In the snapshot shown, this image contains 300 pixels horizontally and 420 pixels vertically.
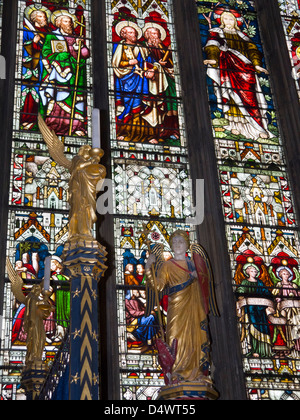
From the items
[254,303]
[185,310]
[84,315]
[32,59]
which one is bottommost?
[84,315]

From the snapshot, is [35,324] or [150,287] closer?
[150,287]

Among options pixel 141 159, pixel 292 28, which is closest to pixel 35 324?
pixel 141 159

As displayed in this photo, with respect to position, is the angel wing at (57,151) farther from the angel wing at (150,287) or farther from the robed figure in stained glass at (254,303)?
the robed figure in stained glass at (254,303)

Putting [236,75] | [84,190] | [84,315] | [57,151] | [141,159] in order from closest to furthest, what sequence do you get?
[84,315]
[84,190]
[57,151]
[141,159]
[236,75]

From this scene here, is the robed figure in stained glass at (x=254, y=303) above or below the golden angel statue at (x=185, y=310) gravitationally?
above

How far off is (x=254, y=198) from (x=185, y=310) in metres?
4.71

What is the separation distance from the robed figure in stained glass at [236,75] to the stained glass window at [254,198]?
0.6 inches

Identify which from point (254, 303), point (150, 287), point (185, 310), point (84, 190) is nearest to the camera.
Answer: point (84, 190)

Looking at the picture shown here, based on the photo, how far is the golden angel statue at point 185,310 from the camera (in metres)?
4.93

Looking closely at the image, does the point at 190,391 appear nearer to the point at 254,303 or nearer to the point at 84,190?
the point at 84,190

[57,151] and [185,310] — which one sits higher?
[57,151]

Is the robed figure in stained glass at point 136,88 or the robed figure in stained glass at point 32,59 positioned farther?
the robed figure in stained glass at point 136,88

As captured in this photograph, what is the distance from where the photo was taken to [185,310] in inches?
205

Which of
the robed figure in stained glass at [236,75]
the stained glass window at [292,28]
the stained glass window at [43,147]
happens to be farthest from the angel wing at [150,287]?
the stained glass window at [292,28]
